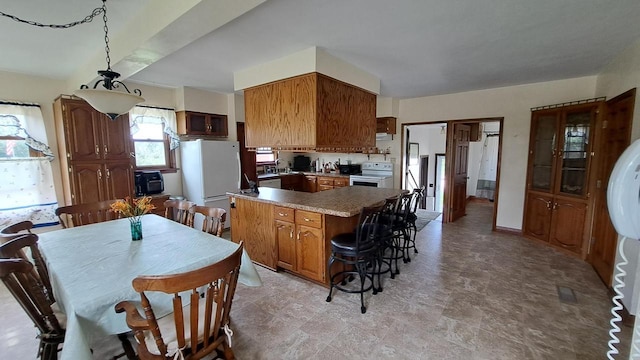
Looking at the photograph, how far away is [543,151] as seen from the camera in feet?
13.7

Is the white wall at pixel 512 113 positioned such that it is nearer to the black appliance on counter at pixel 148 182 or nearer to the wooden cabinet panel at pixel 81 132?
the black appliance on counter at pixel 148 182

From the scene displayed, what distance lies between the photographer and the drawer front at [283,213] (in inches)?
116

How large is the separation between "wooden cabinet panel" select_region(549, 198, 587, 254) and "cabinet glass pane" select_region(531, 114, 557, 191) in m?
0.35

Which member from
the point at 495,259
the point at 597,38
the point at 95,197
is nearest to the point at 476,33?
the point at 597,38

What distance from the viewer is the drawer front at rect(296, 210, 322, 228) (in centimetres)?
274

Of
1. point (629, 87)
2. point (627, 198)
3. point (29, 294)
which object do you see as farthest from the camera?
point (629, 87)

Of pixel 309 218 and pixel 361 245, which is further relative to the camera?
pixel 309 218

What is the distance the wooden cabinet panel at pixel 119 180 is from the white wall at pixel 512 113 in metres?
5.51

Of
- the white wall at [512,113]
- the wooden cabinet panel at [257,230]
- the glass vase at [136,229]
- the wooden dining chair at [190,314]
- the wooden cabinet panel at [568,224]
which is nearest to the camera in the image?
the wooden dining chair at [190,314]

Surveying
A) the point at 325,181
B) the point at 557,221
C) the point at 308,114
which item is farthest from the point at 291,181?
the point at 557,221

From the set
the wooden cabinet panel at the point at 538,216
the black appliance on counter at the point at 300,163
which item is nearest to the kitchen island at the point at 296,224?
the wooden cabinet panel at the point at 538,216

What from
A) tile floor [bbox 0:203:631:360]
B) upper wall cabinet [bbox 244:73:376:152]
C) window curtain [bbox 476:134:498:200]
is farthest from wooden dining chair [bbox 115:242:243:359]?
window curtain [bbox 476:134:498:200]

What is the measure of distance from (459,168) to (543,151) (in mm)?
1435

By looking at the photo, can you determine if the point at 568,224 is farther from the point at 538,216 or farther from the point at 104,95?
the point at 104,95
